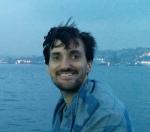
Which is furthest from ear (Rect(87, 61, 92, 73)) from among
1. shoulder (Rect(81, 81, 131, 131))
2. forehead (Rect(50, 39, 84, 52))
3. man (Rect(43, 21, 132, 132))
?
shoulder (Rect(81, 81, 131, 131))

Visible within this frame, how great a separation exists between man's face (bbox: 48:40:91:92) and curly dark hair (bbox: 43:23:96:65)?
0.17 ft

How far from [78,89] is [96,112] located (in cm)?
36

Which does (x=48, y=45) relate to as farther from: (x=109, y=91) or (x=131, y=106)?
(x=131, y=106)

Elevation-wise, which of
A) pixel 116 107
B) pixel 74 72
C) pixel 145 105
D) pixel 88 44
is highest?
pixel 88 44

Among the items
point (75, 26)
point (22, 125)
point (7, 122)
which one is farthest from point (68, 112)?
point (7, 122)

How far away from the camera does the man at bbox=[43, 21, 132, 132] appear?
110 inches

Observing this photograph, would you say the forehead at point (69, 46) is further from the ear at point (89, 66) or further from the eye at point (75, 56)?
the ear at point (89, 66)

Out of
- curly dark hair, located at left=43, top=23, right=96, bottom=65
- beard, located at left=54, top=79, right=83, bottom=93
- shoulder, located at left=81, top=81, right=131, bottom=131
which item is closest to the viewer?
shoulder, located at left=81, top=81, right=131, bottom=131

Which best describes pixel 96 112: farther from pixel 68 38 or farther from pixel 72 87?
pixel 68 38

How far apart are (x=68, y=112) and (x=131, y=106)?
56393 mm

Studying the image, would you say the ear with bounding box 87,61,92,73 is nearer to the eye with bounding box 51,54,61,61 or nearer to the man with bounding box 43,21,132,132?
the man with bounding box 43,21,132,132

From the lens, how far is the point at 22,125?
44906mm

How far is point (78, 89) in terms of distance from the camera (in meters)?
3.11

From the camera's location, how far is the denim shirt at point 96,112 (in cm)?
275
